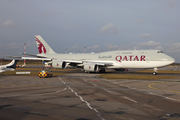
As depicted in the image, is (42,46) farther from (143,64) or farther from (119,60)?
(143,64)

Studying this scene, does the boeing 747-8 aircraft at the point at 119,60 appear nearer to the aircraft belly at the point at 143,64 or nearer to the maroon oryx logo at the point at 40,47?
the aircraft belly at the point at 143,64

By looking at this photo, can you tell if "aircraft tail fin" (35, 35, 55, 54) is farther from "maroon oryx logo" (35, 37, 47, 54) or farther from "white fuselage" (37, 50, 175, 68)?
"white fuselage" (37, 50, 175, 68)

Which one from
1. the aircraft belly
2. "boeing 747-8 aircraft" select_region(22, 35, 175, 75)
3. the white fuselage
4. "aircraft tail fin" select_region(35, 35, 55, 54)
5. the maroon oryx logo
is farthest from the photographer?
the maroon oryx logo

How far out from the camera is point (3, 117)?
A: 9484 mm

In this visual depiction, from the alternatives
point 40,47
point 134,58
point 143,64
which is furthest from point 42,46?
point 143,64

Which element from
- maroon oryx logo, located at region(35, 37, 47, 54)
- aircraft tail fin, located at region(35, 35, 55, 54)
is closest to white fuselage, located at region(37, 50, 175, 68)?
aircraft tail fin, located at region(35, 35, 55, 54)

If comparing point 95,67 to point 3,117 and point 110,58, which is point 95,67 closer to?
point 110,58

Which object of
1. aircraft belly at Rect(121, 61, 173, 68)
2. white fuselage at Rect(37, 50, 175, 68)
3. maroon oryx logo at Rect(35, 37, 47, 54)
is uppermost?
maroon oryx logo at Rect(35, 37, 47, 54)

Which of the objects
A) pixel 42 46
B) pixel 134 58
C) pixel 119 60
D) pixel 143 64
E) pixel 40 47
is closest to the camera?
pixel 143 64

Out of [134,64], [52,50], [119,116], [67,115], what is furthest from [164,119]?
[52,50]

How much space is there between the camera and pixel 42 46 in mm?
62781

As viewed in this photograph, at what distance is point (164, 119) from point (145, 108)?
8.37ft

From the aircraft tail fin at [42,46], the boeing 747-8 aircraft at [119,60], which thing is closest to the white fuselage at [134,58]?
the boeing 747-8 aircraft at [119,60]

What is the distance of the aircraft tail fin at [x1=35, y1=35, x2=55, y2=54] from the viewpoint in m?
62.5
